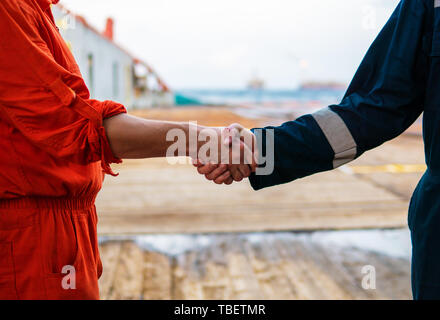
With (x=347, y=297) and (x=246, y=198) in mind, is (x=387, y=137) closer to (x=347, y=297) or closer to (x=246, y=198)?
(x=347, y=297)

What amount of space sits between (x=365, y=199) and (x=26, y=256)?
3918 millimetres

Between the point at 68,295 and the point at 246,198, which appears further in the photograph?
the point at 246,198

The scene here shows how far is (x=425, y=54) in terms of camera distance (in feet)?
3.82

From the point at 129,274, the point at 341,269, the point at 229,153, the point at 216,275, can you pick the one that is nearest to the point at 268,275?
the point at 216,275

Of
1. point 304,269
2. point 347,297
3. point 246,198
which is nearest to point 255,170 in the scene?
point 347,297

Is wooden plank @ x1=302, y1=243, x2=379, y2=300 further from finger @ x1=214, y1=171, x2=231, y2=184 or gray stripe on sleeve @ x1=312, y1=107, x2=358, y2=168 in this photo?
gray stripe on sleeve @ x1=312, y1=107, x2=358, y2=168

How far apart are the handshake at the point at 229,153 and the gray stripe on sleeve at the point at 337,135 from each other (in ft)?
0.90

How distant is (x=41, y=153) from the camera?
1139mm

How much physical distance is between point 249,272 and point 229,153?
1.39 metres

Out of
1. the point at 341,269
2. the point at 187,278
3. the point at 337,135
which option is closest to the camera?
the point at 337,135

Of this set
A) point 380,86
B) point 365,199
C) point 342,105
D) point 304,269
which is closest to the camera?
point 380,86

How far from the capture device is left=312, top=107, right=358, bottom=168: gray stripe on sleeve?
136 centimetres

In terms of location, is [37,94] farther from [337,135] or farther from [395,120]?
[395,120]

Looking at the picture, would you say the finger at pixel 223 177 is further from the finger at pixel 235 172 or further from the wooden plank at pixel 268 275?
the wooden plank at pixel 268 275
